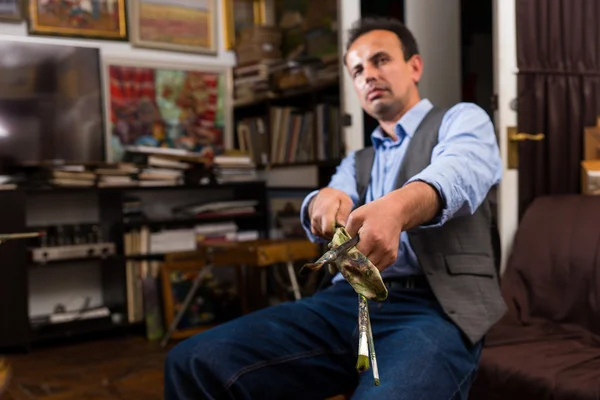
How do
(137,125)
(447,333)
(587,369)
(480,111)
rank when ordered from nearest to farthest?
(447,333)
(480,111)
(587,369)
(137,125)

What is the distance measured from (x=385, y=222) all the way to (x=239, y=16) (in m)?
3.67

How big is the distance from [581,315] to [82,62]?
2900mm

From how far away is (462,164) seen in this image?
1.10 meters

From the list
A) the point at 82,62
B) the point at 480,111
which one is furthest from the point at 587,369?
the point at 82,62

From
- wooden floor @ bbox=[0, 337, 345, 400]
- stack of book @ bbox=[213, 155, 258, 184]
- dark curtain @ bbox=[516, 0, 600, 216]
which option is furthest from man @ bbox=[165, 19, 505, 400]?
stack of book @ bbox=[213, 155, 258, 184]

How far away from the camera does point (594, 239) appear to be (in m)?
1.94

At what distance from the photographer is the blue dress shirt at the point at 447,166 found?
1.03 meters

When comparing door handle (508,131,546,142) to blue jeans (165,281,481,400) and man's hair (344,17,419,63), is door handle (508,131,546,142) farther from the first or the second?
blue jeans (165,281,481,400)

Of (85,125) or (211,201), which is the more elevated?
(85,125)

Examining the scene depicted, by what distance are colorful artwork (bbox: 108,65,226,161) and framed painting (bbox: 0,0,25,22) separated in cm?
56

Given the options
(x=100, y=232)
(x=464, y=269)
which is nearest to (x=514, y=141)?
(x=464, y=269)

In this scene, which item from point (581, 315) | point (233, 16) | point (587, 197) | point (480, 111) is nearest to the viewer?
point (480, 111)

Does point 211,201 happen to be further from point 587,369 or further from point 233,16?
point 587,369

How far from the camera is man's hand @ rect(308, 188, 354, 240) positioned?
1.07 meters
